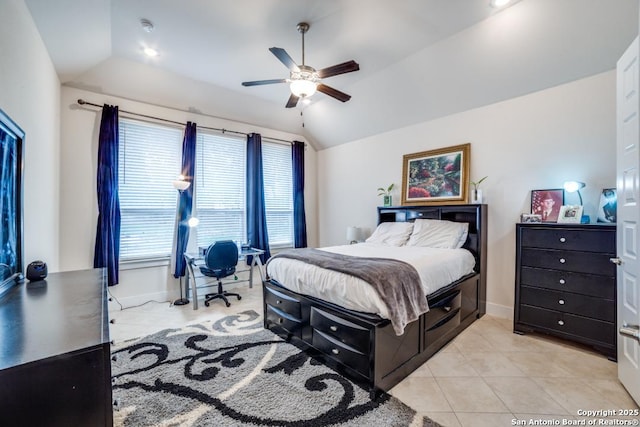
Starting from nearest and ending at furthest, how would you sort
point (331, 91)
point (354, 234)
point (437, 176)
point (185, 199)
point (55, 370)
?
point (55, 370)
point (331, 91)
point (437, 176)
point (185, 199)
point (354, 234)

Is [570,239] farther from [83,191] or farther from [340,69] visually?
[83,191]

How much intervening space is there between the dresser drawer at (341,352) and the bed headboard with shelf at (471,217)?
202 centimetres

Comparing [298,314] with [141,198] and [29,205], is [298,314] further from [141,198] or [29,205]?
[141,198]

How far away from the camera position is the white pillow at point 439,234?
3.18 m

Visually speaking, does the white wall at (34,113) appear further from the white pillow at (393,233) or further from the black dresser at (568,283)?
the black dresser at (568,283)

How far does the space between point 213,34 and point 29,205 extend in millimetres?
2188

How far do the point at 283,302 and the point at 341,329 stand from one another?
0.77 meters

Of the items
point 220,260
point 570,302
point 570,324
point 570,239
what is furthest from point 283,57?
point 570,324

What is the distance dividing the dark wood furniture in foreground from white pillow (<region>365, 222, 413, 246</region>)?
307 cm

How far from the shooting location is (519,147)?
3.09 metres

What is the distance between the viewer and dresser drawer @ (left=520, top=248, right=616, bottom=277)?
90.3 inches

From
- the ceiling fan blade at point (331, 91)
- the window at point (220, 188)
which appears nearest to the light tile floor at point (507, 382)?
the window at point (220, 188)

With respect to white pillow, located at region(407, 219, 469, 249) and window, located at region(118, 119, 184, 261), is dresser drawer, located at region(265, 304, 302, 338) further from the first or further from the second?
window, located at region(118, 119, 184, 261)

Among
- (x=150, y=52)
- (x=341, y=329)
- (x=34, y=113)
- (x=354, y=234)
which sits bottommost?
(x=341, y=329)
